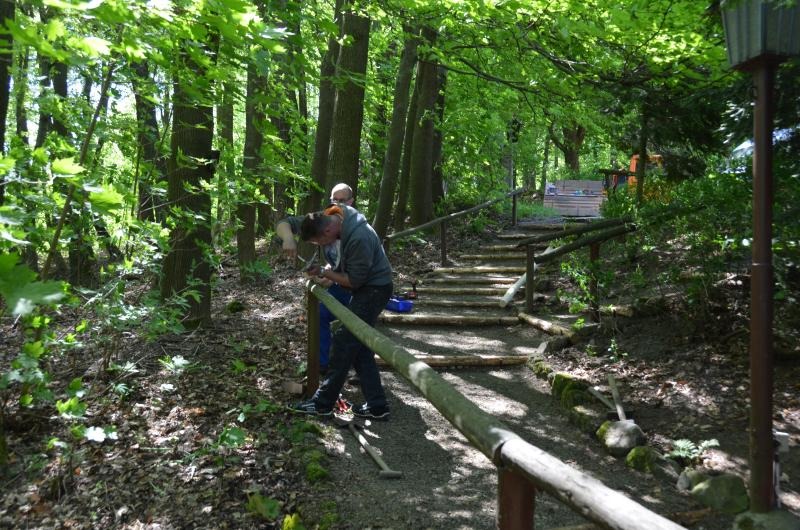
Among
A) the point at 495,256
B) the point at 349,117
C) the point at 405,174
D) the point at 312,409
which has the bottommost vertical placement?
the point at 312,409

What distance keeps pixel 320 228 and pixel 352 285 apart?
0.56 meters

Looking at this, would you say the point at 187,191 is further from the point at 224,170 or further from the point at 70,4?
the point at 70,4

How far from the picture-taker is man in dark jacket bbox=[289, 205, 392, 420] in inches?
210

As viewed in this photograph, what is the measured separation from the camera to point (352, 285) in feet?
17.9

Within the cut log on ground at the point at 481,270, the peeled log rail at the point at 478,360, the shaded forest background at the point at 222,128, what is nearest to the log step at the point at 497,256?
the cut log on ground at the point at 481,270

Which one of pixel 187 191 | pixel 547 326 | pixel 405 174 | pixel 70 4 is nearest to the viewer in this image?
pixel 70 4

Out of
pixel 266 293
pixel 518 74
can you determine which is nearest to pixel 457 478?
pixel 266 293

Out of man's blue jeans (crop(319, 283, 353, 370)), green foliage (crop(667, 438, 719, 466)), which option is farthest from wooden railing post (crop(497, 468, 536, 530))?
man's blue jeans (crop(319, 283, 353, 370))

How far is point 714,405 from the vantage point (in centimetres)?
525

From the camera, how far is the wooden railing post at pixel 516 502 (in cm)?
189

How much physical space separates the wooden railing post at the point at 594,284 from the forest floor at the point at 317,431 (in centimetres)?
37

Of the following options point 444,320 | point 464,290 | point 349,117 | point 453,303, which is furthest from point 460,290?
point 349,117

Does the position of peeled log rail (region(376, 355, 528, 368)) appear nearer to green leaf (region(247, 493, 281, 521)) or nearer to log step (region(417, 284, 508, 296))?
log step (region(417, 284, 508, 296))

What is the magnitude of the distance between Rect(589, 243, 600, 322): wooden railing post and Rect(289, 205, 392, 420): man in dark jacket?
2837 mm
